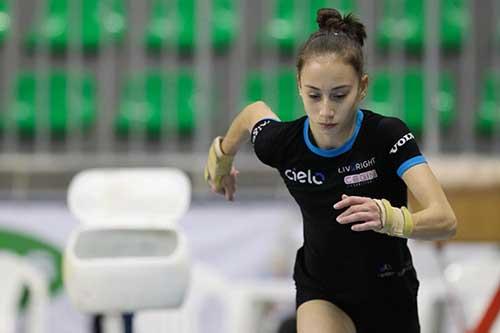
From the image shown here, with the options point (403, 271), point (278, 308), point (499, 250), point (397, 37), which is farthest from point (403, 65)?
point (403, 271)

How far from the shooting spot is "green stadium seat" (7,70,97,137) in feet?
27.2

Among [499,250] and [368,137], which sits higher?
[368,137]

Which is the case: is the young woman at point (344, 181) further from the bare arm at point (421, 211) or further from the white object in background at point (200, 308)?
the white object in background at point (200, 308)

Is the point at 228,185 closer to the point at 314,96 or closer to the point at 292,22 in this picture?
the point at 314,96

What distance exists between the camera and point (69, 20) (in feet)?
28.0

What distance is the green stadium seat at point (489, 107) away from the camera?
323 inches

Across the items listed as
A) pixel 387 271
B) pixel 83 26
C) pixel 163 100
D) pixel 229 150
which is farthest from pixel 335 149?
pixel 83 26

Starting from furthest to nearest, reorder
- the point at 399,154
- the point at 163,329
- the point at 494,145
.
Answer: the point at 494,145
the point at 163,329
the point at 399,154

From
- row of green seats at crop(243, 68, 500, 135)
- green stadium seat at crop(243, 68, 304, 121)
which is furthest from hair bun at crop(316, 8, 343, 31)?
green stadium seat at crop(243, 68, 304, 121)

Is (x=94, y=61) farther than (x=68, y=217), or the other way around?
(x=94, y=61)

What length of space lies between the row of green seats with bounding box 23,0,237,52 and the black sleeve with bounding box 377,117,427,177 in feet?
15.3

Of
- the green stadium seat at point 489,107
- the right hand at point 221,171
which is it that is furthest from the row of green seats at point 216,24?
the right hand at point 221,171

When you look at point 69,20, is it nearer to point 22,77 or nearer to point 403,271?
point 22,77

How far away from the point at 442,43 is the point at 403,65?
0.32 meters
